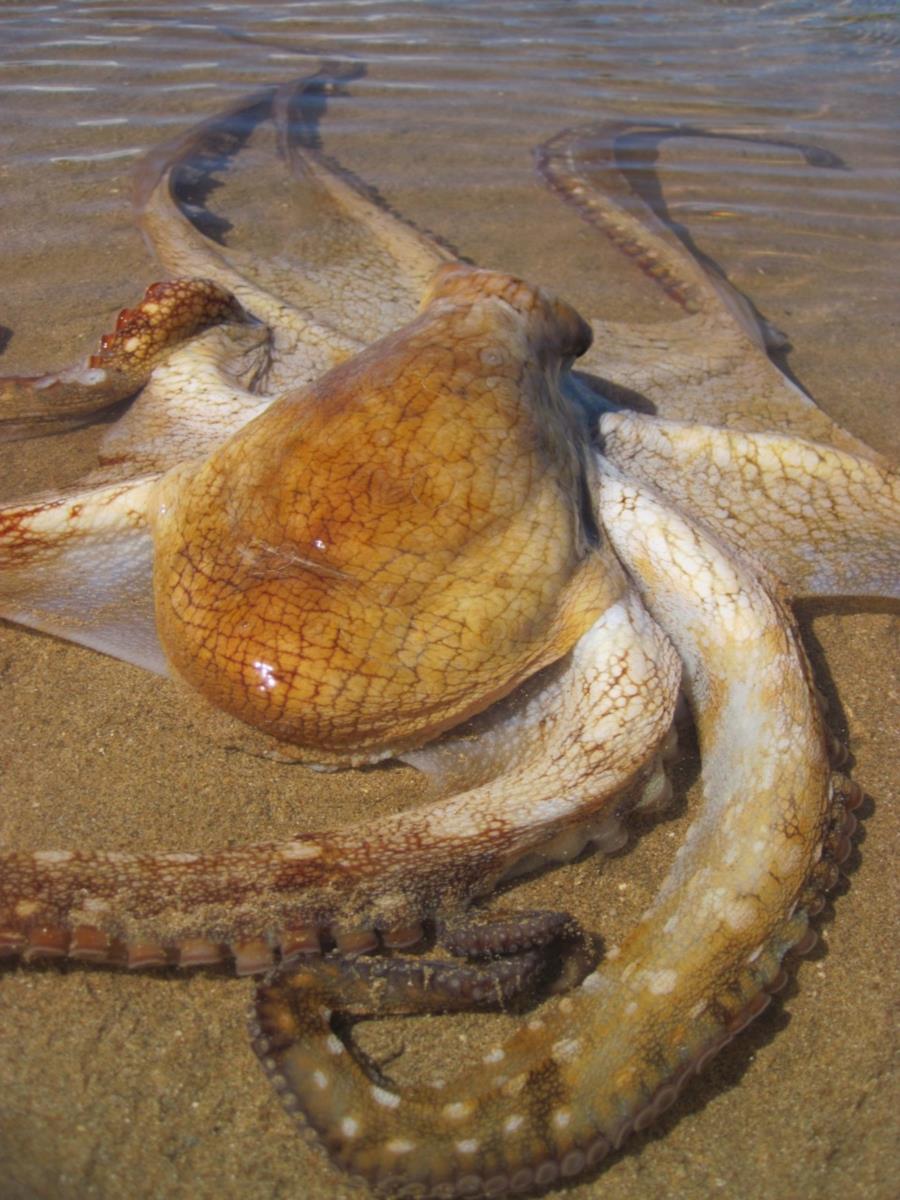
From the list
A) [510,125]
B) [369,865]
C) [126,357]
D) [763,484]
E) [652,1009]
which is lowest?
[652,1009]

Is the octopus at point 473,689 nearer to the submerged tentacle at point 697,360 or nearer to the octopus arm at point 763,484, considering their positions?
the octopus arm at point 763,484

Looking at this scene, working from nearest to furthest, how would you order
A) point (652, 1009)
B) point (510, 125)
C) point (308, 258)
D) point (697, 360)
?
point (652, 1009) → point (697, 360) → point (308, 258) → point (510, 125)

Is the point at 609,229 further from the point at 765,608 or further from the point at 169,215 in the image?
the point at 765,608

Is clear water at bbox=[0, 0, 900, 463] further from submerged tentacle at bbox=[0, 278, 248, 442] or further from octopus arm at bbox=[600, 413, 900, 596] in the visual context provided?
octopus arm at bbox=[600, 413, 900, 596]

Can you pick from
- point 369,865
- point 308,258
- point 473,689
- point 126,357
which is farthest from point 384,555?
point 308,258

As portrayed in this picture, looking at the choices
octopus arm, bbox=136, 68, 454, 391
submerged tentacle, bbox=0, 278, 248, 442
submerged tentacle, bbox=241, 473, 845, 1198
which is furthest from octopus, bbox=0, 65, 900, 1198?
octopus arm, bbox=136, 68, 454, 391

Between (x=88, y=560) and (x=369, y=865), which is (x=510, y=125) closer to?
(x=88, y=560)
